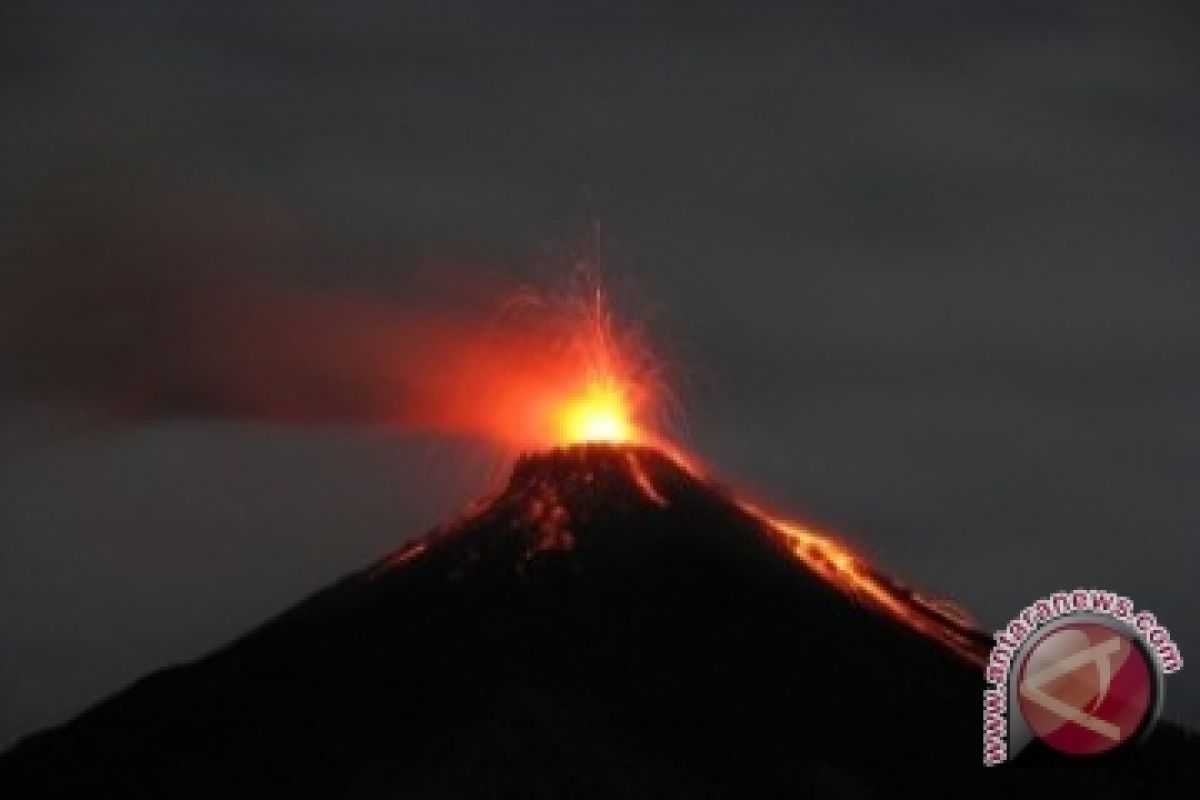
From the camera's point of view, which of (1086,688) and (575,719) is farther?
(575,719)

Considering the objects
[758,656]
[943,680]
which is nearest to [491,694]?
[758,656]

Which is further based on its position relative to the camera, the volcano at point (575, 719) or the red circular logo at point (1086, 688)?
the volcano at point (575, 719)

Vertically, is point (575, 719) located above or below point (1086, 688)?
above

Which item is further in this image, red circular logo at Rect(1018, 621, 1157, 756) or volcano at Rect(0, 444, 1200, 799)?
volcano at Rect(0, 444, 1200, 799)

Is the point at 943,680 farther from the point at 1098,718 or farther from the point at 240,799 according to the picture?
the point at 240,799
